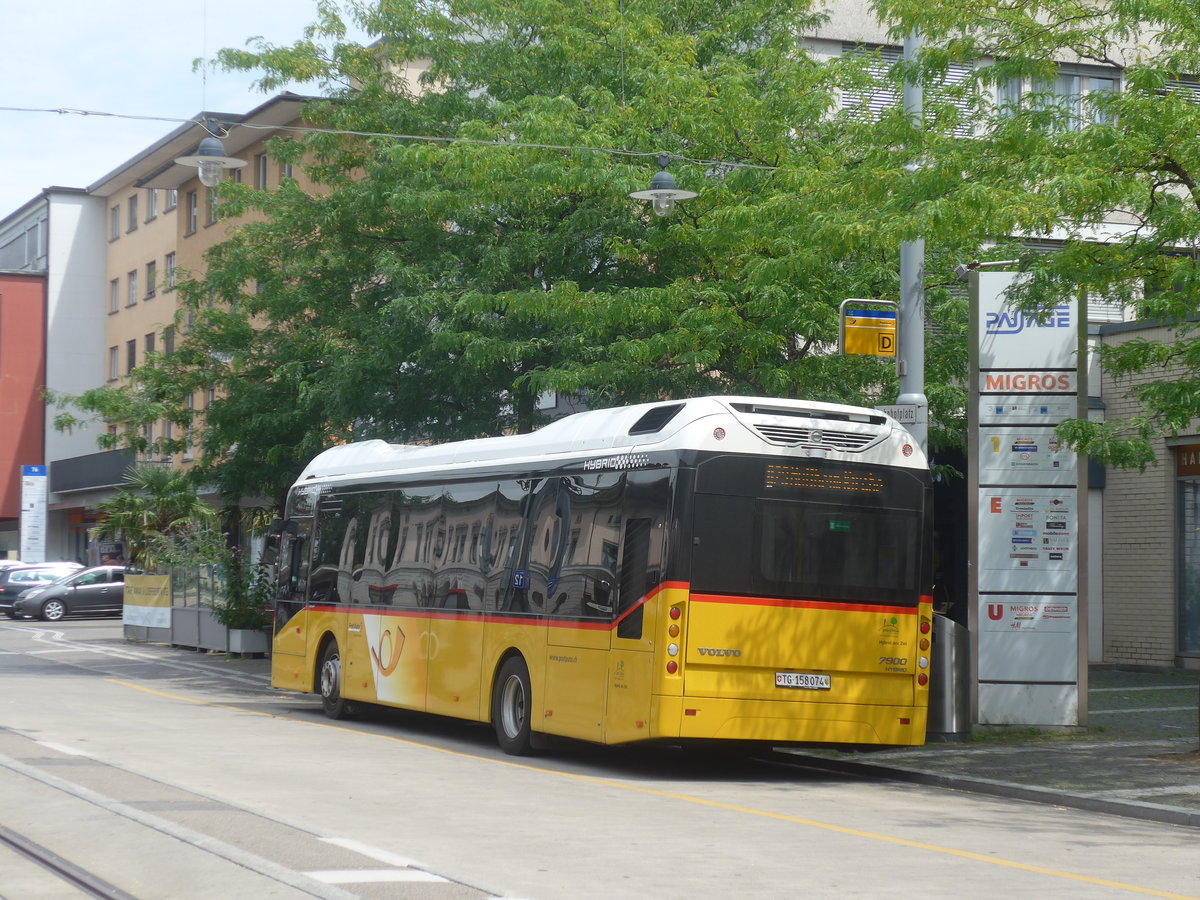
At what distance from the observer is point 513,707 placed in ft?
50.6

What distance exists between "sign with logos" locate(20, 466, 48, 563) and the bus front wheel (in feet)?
141

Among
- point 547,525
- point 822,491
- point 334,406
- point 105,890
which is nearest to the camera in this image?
point 105,890

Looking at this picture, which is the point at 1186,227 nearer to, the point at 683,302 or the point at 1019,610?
the point at 1019,610

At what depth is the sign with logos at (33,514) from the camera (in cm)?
5953

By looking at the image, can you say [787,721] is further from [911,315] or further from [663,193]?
[663,193]

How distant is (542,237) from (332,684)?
6.40m

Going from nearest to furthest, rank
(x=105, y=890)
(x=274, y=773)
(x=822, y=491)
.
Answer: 1. (x=105, y=890)
2. (x=274, y=773)
3. (x=822, y=491)

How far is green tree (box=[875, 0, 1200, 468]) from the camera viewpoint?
13.6m

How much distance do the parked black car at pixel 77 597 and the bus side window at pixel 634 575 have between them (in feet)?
120

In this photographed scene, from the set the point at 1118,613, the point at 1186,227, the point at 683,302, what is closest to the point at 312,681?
the point at 683,302

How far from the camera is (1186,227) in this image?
1345 centimetres

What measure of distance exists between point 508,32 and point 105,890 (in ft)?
58.5

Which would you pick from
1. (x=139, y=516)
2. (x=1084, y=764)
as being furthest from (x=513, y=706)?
(x=139, y=516)

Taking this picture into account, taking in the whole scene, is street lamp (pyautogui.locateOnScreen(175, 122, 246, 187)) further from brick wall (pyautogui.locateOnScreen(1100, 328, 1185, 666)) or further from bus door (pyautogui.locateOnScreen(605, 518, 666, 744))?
brick wall (pyautogui.locateOnScreen(1100, 328, 1185, 666))
